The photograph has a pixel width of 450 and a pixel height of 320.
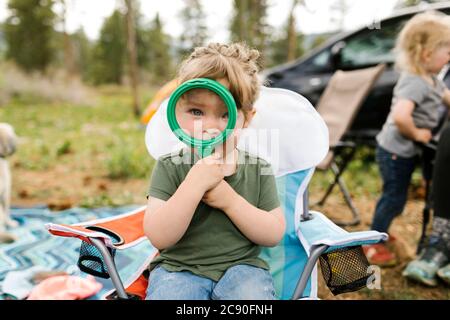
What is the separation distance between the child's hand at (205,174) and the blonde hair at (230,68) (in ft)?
0.72

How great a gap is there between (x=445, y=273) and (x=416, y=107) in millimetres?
978

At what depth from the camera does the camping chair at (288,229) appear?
1.33m

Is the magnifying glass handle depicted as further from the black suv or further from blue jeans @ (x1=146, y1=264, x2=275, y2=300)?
the black suv

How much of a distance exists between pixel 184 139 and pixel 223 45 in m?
0.44

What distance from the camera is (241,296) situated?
1269 mm

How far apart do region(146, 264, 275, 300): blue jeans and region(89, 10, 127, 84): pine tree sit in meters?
28.2

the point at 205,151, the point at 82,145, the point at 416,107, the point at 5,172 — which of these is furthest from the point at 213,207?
the point at 82,145

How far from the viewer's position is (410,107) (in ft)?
7.79

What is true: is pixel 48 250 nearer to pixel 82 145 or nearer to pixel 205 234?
pixel 205 234

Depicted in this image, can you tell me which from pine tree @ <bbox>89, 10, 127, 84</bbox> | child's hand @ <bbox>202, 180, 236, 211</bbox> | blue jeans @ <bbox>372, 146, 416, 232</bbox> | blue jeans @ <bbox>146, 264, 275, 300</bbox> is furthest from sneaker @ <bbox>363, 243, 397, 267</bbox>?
pine tree @ <bbox>89, 10, 127, 84</bbox>

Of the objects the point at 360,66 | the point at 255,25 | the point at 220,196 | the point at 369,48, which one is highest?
the point at 255,25

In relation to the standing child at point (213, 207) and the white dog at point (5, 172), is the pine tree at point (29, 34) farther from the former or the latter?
the standing child at point (213, 207)

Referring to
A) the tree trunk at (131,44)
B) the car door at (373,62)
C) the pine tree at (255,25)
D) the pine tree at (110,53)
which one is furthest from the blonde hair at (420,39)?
the pine tree at (110,53)

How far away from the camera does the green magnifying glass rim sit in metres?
1.14
